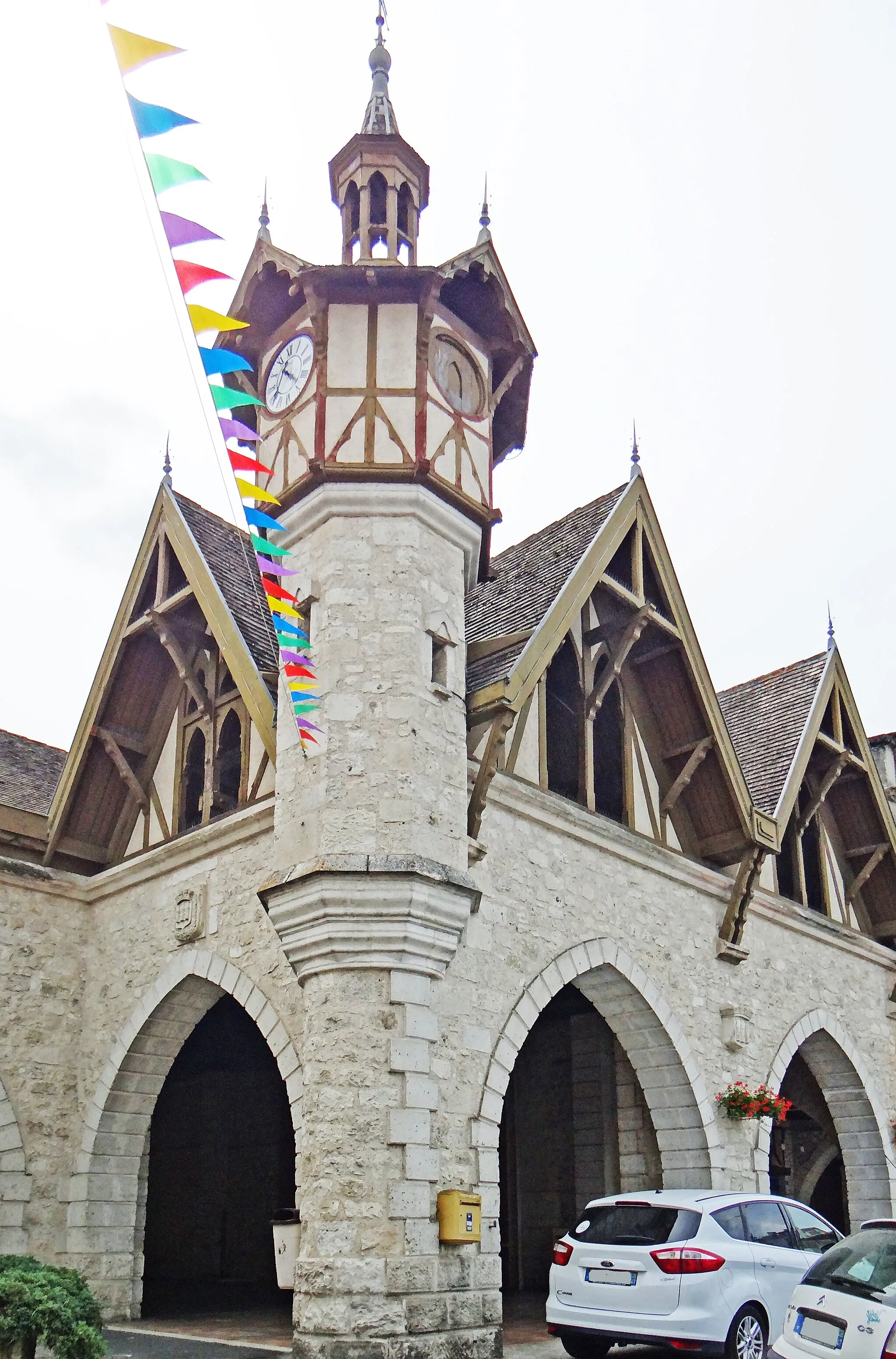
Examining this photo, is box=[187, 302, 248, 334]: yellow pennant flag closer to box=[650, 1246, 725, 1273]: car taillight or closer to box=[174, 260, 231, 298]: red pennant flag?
box=[174, 260, 231, 298]: red pennant flag

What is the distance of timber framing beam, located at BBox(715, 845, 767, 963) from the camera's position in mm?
13094

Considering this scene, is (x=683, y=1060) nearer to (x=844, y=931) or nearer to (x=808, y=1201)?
(x=844, y=931)

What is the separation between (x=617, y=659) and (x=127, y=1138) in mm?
6501

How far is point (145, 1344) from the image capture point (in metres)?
9.55

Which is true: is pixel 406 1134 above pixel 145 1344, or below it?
above

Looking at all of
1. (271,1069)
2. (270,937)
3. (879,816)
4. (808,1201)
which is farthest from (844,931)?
(270,937)

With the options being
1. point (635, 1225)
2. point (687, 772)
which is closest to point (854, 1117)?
point (687, 772)

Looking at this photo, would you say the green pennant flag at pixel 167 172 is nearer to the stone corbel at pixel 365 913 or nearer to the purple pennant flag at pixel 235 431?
the purple pennant flag at pixel 235 431

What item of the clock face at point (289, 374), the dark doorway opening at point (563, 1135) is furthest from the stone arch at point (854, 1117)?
the clock face at point (289, 374)

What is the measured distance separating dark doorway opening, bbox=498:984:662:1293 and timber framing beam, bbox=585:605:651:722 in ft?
9.77

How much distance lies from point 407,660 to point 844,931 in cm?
862

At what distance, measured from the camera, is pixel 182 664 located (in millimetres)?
12375

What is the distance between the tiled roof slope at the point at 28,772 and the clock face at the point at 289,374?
4998mm

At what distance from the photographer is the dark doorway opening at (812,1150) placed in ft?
54.9
